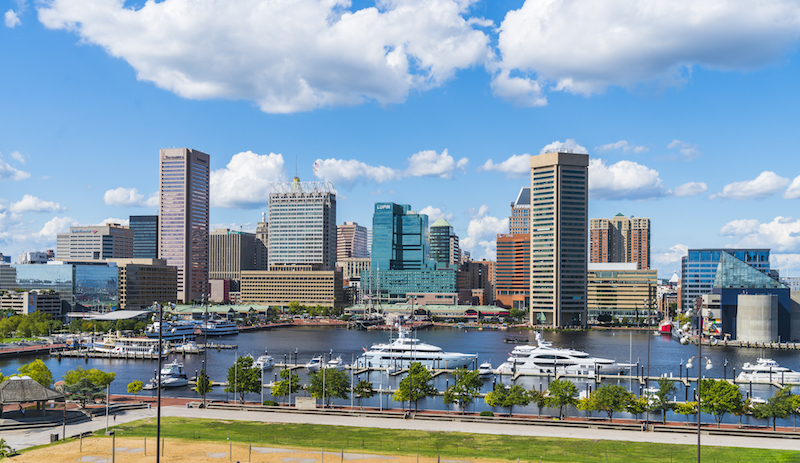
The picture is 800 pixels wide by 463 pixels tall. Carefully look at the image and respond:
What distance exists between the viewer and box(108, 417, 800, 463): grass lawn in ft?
190

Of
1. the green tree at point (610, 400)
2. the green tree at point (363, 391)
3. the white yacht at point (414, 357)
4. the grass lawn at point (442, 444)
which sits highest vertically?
the green tree at point (610, 400)

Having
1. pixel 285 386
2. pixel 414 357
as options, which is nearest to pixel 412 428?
pixel 285 386

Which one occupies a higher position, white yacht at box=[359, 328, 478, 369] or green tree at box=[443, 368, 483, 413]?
green tree at box=[443, 368, 483, 413]

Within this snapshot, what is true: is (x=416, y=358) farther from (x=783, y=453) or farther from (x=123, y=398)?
(x=783, y=453)

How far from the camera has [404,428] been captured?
68.9 metres

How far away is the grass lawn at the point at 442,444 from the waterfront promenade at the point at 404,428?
200 cm

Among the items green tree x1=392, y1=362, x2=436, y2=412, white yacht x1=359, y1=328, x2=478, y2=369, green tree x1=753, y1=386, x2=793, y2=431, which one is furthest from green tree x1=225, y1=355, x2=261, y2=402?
green tree x1=753, y1=386, x2=793, y2=431

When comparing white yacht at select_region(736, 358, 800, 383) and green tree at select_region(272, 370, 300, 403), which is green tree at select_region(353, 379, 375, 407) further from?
white yacht at select_region(736, 358, 800, 383)

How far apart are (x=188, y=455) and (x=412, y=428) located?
852 inches

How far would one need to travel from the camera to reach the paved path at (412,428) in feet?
209

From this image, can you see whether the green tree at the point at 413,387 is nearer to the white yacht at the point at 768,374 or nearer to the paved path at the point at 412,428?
the paved path at the point at 412,428

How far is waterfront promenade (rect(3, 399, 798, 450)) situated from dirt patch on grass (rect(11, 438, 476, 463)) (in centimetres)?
486

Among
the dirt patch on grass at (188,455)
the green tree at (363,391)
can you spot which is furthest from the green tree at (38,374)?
the green tree at (363,391)

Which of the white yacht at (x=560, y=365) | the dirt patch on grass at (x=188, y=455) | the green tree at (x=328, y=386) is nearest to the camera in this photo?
the dirt patch on grass at (x=188, y=455)
